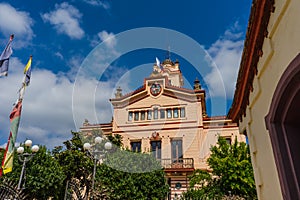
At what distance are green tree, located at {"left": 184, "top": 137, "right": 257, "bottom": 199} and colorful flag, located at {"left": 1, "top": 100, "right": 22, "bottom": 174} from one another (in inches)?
359

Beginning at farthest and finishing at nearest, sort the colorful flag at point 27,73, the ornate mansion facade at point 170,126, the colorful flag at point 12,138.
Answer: the ornate mansion facade at point 170,126 → the colorful flag at point 27,73 → the colorful flag at point 12,138

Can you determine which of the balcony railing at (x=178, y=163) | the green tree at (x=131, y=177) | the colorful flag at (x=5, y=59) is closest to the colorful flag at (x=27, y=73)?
the colorful flag at (x=5, y=59)

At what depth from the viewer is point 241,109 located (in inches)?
191

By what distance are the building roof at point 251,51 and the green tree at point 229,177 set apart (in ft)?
30.6

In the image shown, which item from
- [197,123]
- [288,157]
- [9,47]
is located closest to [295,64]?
[288,157]

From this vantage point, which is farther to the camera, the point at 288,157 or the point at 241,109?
the point at 241,109

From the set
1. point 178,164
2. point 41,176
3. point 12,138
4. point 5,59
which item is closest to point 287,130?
point 12,138

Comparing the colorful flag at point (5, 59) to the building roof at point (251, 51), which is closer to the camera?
the building roof at point (251, 51)

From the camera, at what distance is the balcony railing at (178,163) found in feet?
57.5

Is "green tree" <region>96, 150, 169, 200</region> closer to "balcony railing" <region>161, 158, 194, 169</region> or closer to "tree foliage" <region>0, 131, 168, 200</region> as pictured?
"tree foliage" <region>0, 131, 168, 200</region>

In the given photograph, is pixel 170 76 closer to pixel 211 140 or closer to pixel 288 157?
pixel 211 140

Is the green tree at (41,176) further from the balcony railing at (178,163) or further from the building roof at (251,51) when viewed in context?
the building roof at (251,51)

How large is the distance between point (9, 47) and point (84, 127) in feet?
32.9

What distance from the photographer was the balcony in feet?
57.1
